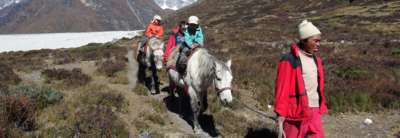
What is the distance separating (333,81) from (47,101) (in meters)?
9.44

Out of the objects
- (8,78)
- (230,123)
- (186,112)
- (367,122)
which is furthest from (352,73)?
(8,78)

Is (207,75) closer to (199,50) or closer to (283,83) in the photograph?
(199,50)

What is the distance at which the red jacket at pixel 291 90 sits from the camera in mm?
5500

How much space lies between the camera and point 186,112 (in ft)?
41.2

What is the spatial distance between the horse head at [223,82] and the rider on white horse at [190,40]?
216 cm

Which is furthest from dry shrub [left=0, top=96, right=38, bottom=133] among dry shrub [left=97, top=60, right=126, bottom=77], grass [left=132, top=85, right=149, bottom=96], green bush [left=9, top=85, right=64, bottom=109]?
dry shrub [left=97, top=60, right=126, bottom=77]

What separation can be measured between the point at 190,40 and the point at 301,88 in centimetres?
618

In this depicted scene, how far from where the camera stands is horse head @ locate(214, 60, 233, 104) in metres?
8.42

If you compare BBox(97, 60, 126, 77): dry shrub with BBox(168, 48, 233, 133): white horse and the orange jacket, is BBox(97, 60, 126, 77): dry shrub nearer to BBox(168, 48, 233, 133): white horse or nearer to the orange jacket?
the orange jacket

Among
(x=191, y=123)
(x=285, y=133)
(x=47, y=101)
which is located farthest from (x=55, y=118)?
(x=285, y=133)

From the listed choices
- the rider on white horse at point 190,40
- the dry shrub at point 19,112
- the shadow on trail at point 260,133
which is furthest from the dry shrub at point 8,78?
the shadow on trail at point 260,133

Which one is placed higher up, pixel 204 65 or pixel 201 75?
pixel 204 65

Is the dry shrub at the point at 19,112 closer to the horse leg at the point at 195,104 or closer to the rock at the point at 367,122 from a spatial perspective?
the horse leg at the point at 195,104

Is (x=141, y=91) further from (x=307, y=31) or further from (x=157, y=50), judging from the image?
(x=307, y=31)
